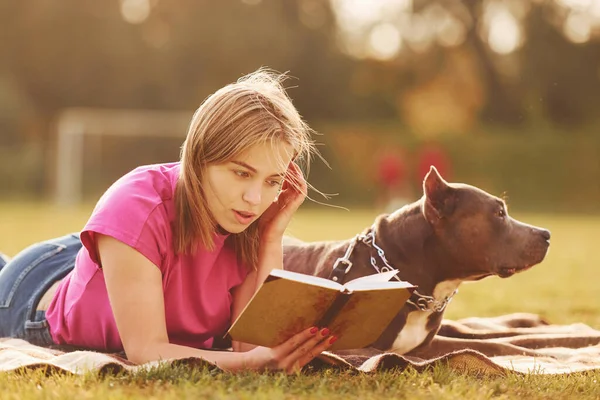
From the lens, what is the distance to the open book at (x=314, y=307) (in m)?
3.18

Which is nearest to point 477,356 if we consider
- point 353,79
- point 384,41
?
point 353,79

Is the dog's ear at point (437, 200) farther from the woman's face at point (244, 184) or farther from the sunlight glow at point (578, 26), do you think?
the sunlight glow at point (578, 26)

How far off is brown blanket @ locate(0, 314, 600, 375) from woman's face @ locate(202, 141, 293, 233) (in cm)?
62

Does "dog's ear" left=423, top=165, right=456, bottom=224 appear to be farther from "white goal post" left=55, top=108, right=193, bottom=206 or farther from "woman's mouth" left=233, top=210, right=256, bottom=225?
"white goal post" left=55, top=108, right=193, bottom=206

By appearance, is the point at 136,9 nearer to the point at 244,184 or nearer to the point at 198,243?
the point at 198,243

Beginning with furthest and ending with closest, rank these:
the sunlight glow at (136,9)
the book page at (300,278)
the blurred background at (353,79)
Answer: the sunlight glow at (136,9) < the blurred background at (353,79) < the book page at (300,278)

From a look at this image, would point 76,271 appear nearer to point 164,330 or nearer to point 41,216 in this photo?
point 164,330

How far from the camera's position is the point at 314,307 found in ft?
10.8

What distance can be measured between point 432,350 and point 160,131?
24197mm

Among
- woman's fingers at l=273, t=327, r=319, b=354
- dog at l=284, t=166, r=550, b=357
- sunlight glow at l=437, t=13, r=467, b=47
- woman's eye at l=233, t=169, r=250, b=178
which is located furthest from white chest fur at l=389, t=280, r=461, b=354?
sunlight glow at l=437, t=13, r=467, b=47

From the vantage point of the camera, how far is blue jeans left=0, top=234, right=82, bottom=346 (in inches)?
169

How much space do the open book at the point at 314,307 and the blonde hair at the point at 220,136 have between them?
55 centimetres

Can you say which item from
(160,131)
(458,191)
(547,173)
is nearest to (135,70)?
(160,131)

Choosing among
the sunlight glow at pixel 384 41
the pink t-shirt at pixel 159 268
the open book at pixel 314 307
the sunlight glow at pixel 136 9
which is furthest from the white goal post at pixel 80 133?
the open book at pixel 314 307
